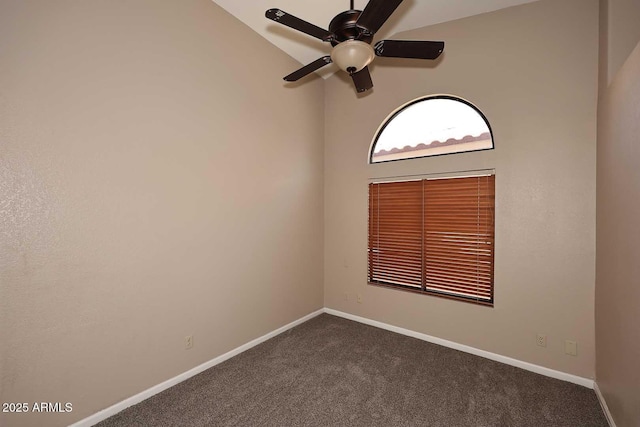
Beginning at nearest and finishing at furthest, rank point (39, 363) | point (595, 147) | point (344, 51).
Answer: point (39, 363)
point (344, 51)
point (595, 147)

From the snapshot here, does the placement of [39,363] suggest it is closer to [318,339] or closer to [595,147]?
[318,339]

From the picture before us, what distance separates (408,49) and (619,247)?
1.90 m

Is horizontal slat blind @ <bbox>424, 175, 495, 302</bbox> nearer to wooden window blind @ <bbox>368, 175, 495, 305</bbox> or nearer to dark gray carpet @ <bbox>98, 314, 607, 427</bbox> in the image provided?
wooden window blind @ <bbox>368, 175, 495, 305</bbox>

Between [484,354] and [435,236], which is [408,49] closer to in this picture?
[435,236]

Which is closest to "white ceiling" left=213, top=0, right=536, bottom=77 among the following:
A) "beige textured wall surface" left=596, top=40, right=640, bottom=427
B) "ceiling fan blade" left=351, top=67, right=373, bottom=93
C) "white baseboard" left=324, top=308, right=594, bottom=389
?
"ceiling fan blade" left=351, top=67, right=373, bottom=93

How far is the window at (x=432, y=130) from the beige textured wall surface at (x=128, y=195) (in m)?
1.51

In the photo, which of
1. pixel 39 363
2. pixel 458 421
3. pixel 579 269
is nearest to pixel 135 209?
pixel 39 363

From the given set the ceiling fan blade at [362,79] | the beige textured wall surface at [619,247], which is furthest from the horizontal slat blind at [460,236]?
the ceiling fan blade at [362,79]

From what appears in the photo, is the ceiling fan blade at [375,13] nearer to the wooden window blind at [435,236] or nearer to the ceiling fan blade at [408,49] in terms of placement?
the ceiling fan blade at [408,49]

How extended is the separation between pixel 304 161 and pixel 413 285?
2.19m

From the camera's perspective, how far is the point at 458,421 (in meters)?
1.93

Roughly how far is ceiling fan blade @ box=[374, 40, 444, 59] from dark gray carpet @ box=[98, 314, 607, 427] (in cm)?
261

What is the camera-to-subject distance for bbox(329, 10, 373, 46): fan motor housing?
1640 mm

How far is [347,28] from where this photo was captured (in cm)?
168
